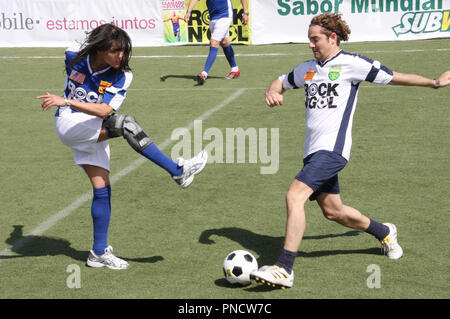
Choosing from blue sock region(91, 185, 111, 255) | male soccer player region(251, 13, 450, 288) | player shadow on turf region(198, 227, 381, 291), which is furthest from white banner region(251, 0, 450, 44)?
blue sock region(91, 185, 111, 255)

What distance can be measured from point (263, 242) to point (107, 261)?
1488 millimetres

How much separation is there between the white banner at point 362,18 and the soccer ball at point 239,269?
636 inches

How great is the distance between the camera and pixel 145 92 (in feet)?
46.2

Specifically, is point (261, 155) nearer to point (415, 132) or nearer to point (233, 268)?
point (415, 132)

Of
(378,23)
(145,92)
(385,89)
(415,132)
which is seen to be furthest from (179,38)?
(415,132)

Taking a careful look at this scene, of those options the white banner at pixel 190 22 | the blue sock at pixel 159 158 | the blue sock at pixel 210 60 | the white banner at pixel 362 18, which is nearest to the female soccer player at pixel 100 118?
the blue sock at pixel 159 158

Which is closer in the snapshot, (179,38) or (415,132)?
(415,132)

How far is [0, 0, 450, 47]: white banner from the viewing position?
20.2 metres

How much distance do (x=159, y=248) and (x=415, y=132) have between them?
549 centimetres

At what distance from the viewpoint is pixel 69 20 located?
21.7 m

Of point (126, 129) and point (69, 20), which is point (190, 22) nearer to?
point (69, 20)

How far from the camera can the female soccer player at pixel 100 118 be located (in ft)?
17.6

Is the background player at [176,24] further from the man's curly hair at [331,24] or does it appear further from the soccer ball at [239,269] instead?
the soccer ball at [239,269]

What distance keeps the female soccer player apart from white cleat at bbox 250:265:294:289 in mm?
1202
